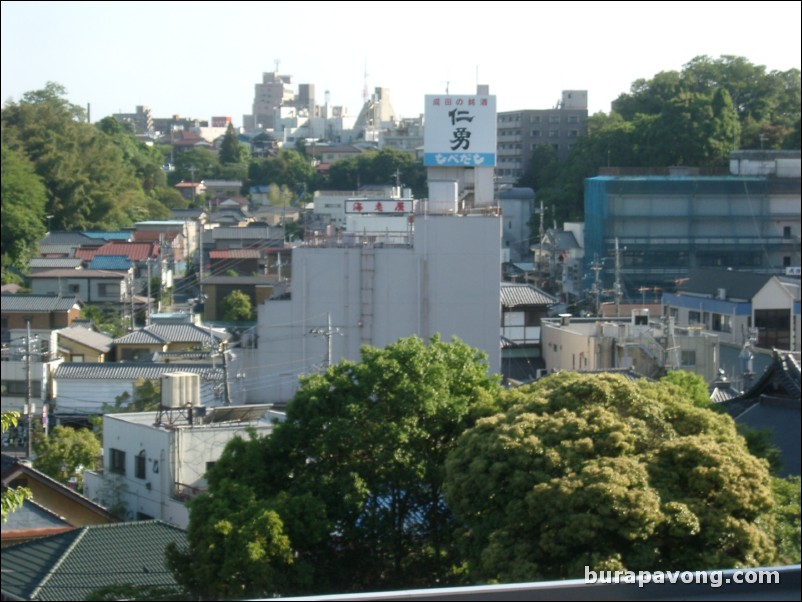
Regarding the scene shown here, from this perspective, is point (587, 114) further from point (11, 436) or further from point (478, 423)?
point (478, 423)

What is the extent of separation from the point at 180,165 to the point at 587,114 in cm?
496

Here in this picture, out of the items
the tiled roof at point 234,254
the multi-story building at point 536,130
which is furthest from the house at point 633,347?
the multi-story building at point 536,130

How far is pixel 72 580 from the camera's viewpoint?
3.04 m

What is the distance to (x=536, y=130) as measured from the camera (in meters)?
13.7

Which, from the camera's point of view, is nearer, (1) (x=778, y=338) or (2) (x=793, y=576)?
(2) (x=793, y=576)

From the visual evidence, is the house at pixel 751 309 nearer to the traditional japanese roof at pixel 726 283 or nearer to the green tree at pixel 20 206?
the traditional japanese roof at pixel 726 283

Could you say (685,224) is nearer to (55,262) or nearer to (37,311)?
(55,262)

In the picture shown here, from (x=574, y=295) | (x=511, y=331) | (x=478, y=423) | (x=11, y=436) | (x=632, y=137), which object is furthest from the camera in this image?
(x=632, y=137)

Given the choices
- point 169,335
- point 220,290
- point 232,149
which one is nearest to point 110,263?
point 220,290

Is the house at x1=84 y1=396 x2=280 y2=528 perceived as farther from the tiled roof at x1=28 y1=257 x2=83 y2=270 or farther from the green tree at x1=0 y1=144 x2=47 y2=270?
the tiled roof at x1=28 y1=257 x2=83 y2=270

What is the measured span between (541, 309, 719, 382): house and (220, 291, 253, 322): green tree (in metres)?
3.47

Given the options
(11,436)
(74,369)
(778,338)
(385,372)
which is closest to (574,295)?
(778,338)

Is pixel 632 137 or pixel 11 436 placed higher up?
pixel 632 137

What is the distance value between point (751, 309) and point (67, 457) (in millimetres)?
4795
